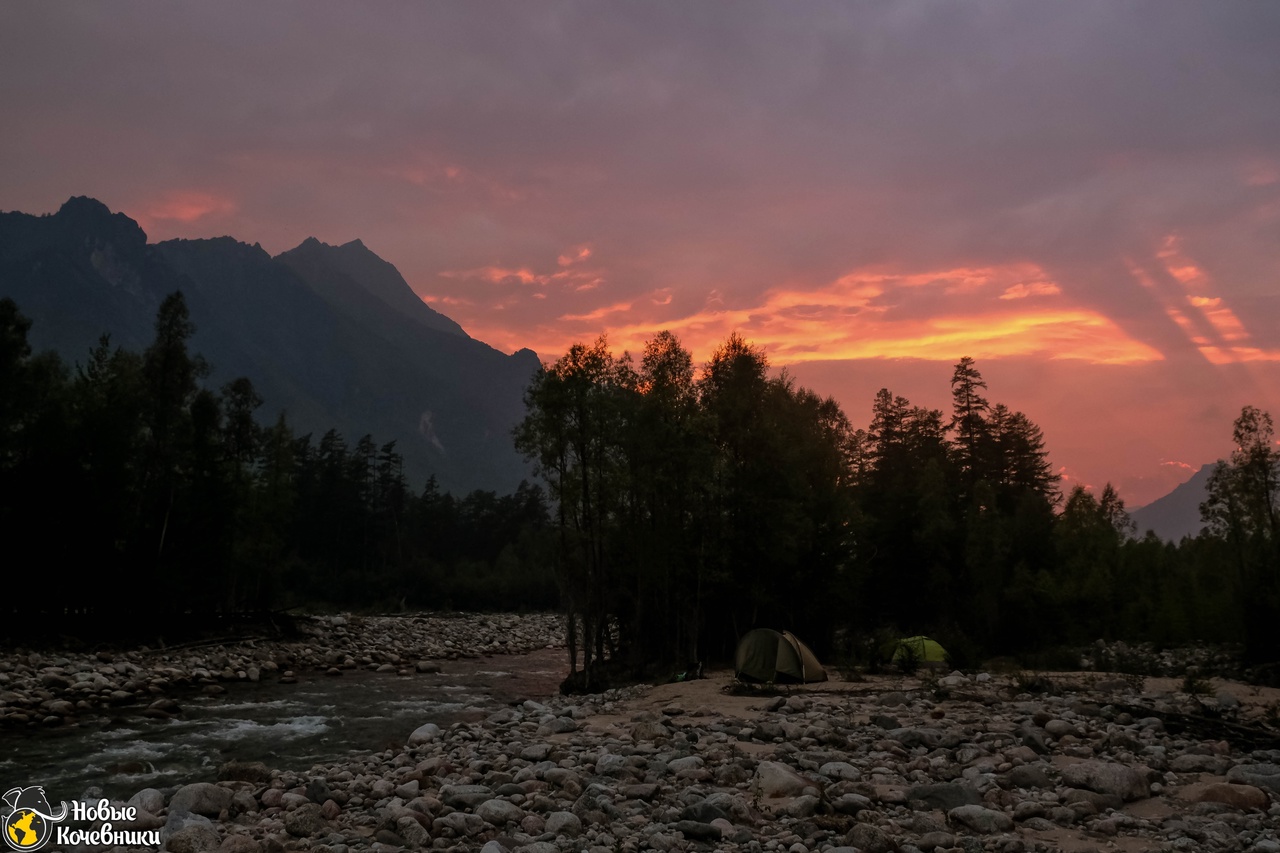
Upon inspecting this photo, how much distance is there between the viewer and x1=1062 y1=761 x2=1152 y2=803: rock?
8.42 m

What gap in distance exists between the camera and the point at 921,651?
24.4 m

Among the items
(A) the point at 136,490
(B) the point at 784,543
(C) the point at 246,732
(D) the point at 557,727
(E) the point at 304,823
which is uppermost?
(A) the point at 136,490

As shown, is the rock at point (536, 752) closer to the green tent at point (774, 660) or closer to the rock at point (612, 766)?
the rock at point (612, 766)

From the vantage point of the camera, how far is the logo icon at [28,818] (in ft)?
33.2

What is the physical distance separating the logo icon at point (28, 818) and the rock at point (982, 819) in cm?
1120

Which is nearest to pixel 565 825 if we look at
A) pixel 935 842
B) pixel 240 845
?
pixel 240 845

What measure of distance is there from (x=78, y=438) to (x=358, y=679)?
58.4 feet

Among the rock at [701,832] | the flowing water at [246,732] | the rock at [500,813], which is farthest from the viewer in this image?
the flowing water at [246,732]

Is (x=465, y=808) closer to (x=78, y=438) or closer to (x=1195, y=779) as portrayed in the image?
(x=1195, y=779)

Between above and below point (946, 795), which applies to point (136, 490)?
above

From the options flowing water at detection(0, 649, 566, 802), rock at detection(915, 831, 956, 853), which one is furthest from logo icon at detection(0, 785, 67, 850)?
rock at detection(915, 831, 956, 853)

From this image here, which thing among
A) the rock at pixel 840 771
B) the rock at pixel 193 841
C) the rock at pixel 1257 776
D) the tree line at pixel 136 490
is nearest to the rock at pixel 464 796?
the rock at pixel 193 841

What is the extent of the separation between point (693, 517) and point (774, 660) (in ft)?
24.6

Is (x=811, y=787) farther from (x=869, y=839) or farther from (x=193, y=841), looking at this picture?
(x=193, y=841)
